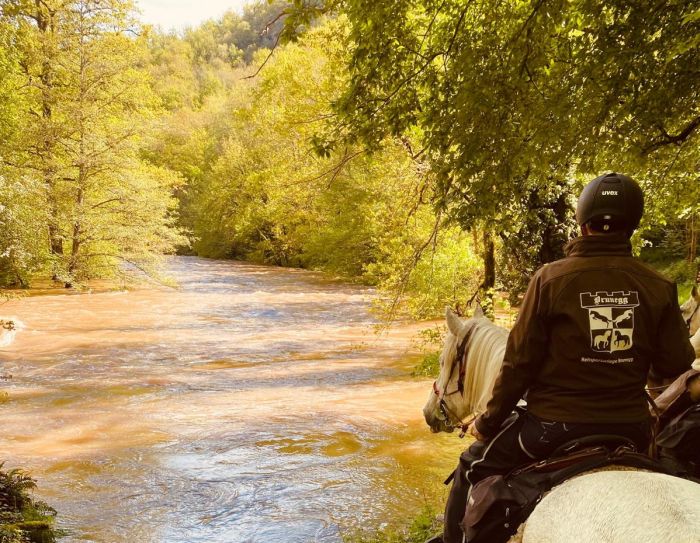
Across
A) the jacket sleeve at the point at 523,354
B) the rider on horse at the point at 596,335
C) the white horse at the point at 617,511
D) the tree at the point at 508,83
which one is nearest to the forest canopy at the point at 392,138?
the tree at the point at 508,83

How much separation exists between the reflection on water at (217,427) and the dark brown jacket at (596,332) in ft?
15.3

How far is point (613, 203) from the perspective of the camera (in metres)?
2.83

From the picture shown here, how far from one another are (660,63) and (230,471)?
7107 millimetres

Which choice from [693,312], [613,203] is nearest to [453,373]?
[613,203]

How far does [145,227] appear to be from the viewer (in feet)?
94.0

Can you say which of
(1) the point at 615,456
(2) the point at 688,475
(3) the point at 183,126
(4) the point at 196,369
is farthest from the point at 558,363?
(3) the point at 183,126

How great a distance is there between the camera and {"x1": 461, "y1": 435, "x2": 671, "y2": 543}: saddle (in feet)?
8.91

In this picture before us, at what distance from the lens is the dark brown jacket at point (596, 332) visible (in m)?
2.77

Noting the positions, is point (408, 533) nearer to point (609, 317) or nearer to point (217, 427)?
point (609, 317)

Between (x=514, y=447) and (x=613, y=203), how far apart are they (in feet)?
3.87

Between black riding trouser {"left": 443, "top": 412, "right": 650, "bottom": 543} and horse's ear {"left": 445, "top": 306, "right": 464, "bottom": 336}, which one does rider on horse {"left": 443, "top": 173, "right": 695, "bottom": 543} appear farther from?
horse's ear {"left": 445, "top": 306, "right": 464, "bottom": 336}

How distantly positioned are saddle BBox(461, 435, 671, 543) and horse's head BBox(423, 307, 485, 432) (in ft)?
4.39

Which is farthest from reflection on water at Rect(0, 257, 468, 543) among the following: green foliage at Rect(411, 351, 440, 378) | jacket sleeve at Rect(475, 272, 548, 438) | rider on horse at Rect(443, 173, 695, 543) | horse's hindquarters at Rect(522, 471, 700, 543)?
horse's hindquarters at Rect(522, 471, 700, 543)

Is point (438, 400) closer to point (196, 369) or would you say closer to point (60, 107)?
point (196, 369)
